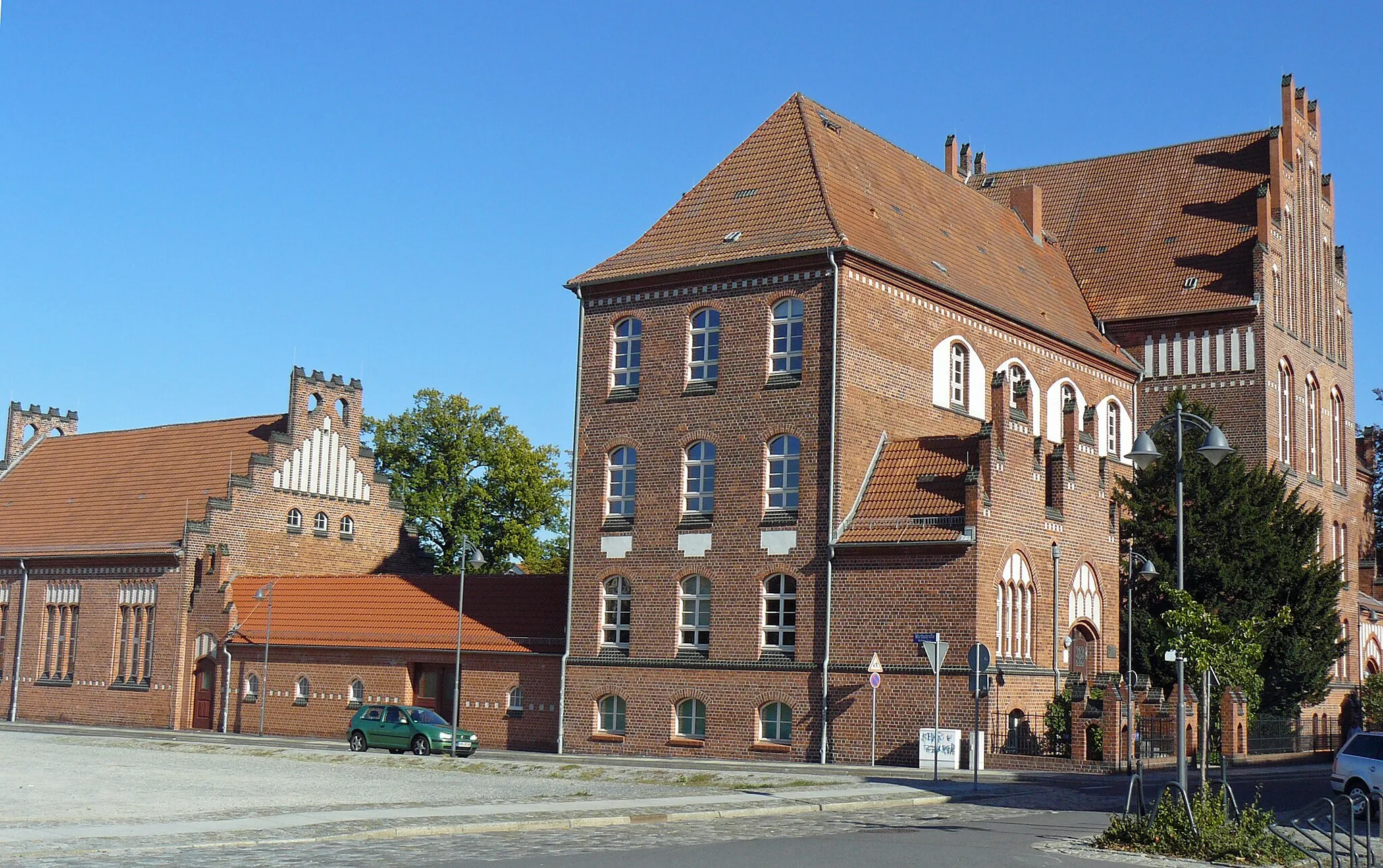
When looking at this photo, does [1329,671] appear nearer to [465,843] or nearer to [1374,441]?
[1374,441]

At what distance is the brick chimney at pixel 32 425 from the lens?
2457 inches

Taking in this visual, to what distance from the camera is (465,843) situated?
1841 cm

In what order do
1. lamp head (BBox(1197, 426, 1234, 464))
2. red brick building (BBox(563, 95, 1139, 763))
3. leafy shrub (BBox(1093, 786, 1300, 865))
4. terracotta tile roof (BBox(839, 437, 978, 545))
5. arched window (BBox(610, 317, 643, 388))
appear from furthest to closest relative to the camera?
arched window (BBox(610, 317, 643, 388))
red brick building (BBox(563, 95, 1139, 763))
terracotta tile roof (BBox(839, 437, 978, 545))
lamp head (BBox(1197, 426, 1234, 464))
leafy shrub (BBox(1093, 786, 1300, 865))

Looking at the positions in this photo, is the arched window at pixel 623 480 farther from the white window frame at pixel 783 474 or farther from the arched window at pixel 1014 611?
the arched window at pixel 1014 611

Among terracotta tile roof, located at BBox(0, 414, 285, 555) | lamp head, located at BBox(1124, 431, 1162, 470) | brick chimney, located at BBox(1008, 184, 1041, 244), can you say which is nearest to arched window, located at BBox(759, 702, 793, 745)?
lamp head, located at BBox(1124, 431, 1162, 470)

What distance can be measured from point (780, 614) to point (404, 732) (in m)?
9.49

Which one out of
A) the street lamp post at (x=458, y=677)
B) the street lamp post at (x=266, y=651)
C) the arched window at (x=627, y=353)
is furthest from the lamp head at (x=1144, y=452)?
the street lamp post at (x=266, y=651)

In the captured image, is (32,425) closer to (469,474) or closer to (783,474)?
(469,474)

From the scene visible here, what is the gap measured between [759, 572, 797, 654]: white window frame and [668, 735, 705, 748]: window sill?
2822mm

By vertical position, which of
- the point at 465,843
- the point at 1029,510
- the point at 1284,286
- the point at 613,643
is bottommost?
the point at 465,843

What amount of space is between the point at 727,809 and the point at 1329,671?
33286 mm

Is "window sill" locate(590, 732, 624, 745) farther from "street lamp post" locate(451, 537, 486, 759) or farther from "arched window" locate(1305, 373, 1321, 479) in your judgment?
"arched window" locate(1305, 373, 1321, 479)

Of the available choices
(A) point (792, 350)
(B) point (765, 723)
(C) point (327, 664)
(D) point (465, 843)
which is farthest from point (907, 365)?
(D) point (465, 843)

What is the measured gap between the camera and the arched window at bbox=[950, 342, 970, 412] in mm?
42406
